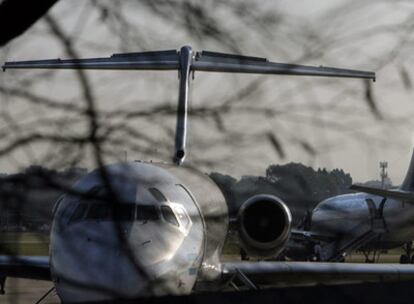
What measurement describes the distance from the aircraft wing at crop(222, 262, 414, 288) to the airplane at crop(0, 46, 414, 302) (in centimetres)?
2

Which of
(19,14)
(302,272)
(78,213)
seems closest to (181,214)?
(78,213)

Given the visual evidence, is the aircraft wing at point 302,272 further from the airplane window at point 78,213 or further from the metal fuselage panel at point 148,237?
the airplane window at point 78,213

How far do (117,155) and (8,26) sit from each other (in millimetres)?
481

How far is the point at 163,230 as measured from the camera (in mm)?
10688

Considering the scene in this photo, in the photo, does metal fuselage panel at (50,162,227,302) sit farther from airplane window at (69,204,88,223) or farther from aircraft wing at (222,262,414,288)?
aircraft wing at (222,262,414,288)

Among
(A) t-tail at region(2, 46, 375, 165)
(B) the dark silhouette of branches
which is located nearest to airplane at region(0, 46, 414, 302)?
(A) t-tail at region(2, 46, 375, 165)

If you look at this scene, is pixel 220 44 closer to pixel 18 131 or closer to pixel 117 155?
pixel 117 155

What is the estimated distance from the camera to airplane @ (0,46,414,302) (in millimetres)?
2838

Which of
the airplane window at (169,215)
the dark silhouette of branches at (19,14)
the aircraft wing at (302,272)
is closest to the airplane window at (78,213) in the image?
the airplane window at (169,215)

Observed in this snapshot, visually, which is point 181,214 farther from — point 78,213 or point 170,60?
point 170,60

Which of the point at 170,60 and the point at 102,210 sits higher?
the point at 170,60

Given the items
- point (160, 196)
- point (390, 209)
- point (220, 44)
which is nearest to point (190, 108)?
point (220, 44)

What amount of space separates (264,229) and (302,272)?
4.06 ft

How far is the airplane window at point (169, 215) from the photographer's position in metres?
10.6
